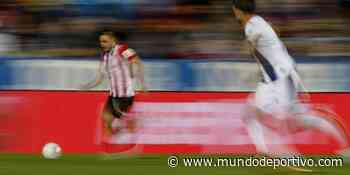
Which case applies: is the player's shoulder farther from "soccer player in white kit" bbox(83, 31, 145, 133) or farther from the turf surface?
"soccer player in white kit" bbox(83, 31, 145, 133)

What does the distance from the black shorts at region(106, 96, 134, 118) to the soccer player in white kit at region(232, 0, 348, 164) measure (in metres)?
3.37

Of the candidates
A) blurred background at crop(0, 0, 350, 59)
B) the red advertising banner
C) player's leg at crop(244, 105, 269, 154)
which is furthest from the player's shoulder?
blurred background at crop(0, 0, 350, 59)

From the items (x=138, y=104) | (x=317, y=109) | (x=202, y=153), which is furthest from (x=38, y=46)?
(x=317, y=109)

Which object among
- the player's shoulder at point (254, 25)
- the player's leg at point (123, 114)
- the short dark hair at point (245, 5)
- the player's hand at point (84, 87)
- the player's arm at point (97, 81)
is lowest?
the player's leg at point (123, 114)

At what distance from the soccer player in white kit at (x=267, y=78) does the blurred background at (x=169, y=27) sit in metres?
3.99

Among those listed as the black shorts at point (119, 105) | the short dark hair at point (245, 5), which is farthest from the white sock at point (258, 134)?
the black shorts at point (119, 105)

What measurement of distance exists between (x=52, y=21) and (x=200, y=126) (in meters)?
2.89

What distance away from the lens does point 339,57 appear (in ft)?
47.5

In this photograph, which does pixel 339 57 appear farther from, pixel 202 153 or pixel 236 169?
pixel 236 169

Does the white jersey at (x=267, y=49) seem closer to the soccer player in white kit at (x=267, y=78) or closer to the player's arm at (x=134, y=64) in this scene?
the soccer player in white kit at (x=267, y=78)

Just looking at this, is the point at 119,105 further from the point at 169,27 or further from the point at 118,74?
the point at 169,27

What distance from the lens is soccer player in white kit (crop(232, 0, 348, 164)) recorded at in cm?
1055

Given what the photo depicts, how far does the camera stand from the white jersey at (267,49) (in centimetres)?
1057

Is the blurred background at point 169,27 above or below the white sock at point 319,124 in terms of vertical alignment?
above
